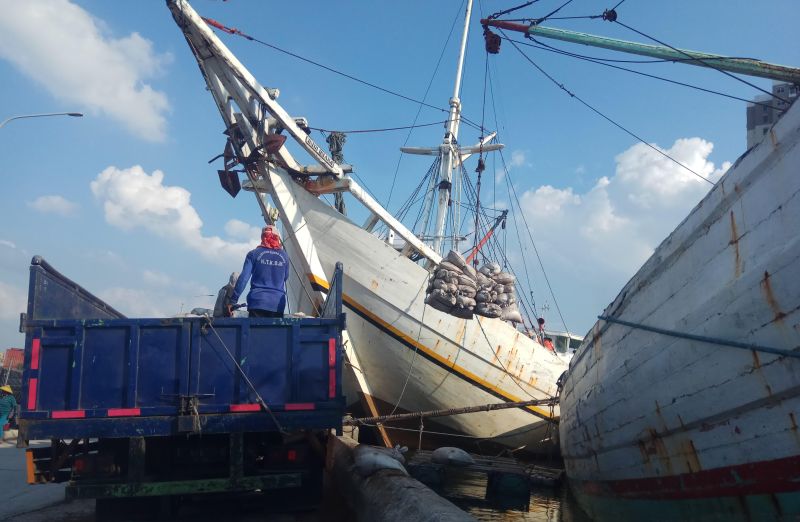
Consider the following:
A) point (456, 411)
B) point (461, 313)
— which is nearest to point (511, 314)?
point (461, 313)

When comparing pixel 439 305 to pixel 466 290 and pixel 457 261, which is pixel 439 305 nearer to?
pixel 466 290

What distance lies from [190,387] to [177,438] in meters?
0.47

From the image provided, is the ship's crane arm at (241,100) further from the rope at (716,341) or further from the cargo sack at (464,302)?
the rope at (716,341)

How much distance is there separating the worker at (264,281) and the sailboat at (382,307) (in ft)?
13.4

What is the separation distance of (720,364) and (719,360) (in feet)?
0.08

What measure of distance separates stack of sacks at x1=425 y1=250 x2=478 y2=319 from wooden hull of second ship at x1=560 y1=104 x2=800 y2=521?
4399 mm

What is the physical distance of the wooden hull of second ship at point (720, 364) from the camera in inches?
131

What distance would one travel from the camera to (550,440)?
38.8 ft

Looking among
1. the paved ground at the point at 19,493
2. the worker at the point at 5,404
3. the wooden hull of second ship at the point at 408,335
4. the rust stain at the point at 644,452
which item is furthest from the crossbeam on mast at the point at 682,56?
the worker at the point at 5,404

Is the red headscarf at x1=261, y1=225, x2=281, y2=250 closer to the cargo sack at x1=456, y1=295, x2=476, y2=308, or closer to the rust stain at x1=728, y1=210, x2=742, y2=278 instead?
the cargo sack at x1=456, y1=295, x2=476, y2=308

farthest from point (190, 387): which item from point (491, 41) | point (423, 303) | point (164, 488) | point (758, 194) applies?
point (491, 41)

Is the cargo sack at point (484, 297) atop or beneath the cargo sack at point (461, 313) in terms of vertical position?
atop

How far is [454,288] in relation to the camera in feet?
31.1

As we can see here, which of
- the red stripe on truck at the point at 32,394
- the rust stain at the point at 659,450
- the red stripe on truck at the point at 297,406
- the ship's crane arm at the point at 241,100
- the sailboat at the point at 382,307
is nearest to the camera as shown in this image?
the rust stain at the point at 659,450
